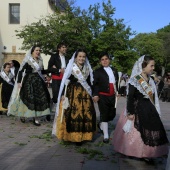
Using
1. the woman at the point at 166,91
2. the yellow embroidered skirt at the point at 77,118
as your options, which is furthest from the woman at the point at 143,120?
the woman at the point at 166,91

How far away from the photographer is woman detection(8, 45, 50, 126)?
8.61 metres

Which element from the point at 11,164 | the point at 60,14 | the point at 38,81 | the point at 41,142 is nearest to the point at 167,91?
the point at 60,14

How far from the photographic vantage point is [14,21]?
105 ft

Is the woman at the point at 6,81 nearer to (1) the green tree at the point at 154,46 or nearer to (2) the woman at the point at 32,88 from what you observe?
(2) the woman at the point at 32,88

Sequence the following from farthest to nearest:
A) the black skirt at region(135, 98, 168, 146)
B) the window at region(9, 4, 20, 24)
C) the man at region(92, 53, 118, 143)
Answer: the window at region(9, 4, 20, 24) → the man at region(92, 53, 118, 143) → the black skirt at region(135, 98, 168, 146)

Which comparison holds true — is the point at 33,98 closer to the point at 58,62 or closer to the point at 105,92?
the point at 58,62

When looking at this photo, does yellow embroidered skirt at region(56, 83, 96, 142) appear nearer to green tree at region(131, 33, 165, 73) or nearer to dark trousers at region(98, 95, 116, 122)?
dark trousers at region(98, 95, 116, 122)

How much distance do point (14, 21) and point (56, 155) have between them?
27.7 m

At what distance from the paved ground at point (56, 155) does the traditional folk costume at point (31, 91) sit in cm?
92

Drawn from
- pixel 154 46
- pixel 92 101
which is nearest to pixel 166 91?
pixel 92 101

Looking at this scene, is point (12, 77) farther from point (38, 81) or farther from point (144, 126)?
point (144, 126)

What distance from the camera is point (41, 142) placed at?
691 centimetres

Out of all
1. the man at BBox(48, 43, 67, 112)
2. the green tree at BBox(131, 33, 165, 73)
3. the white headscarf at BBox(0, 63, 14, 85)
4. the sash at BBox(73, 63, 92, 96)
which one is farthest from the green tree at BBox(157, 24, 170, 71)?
the sash at BBox(73, 63, 92, 96)

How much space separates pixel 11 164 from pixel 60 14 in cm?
2201
